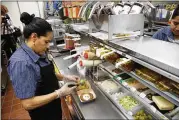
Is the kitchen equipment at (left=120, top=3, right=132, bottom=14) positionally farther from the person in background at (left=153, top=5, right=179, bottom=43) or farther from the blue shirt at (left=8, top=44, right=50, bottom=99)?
the blue shirt at (left=8, top=44, right=50, bottom=99)

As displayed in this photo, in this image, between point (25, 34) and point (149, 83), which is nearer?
point (149, 83)

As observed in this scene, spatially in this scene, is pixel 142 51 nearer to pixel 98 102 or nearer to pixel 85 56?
pixel 98 102

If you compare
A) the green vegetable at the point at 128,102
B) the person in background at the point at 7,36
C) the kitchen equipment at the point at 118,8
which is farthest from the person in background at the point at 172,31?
the person in background at the point at 7,36

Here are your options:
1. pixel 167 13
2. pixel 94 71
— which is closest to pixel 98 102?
pixel 94 71

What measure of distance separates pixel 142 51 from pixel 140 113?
0.53 metres

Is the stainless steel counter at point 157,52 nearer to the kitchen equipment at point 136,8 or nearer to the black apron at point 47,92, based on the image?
the kitchen equipment at point 136,8

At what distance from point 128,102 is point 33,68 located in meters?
0.92

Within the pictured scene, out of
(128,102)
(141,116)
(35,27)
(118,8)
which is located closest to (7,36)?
(35,27)

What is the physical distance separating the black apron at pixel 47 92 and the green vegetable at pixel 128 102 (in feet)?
2.36

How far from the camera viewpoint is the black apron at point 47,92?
144cm

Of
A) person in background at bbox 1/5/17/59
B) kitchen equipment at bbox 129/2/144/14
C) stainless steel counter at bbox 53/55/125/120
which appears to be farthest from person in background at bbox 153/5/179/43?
person in background at bbox 1/5/17/59

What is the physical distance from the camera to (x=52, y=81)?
157 centimetres

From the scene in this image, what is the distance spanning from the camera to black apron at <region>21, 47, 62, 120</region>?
1.44 metres

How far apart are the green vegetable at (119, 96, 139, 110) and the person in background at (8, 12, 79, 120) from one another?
0.52m
